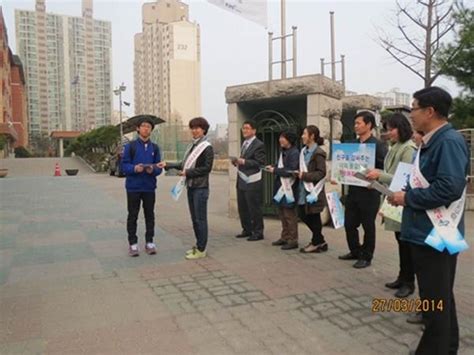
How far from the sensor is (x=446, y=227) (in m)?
2.34

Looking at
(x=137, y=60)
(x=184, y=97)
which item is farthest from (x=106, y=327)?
(x=137, y=60)

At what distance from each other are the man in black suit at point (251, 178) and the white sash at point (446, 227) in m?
3.59

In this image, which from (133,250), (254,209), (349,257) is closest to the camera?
(349,257)

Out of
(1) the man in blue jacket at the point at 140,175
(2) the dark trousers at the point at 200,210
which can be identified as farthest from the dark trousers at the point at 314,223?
(1) the man in blue jacket at the point at 140,175

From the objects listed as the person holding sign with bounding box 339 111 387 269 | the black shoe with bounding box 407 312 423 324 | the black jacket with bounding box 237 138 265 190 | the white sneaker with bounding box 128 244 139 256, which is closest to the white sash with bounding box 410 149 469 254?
the black shoe with bounding box 407 312 423 324

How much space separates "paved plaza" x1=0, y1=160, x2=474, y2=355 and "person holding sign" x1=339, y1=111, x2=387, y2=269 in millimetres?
241

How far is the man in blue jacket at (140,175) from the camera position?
5.10 meters

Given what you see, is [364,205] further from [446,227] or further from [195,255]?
[446,227]

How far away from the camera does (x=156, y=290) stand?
400 centimetres

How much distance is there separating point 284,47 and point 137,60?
197 feet

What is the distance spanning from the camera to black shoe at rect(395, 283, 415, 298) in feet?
12.5

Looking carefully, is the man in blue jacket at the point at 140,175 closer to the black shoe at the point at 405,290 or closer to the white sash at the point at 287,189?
the white sash at the point at 287,189

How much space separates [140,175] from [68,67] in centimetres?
6729
